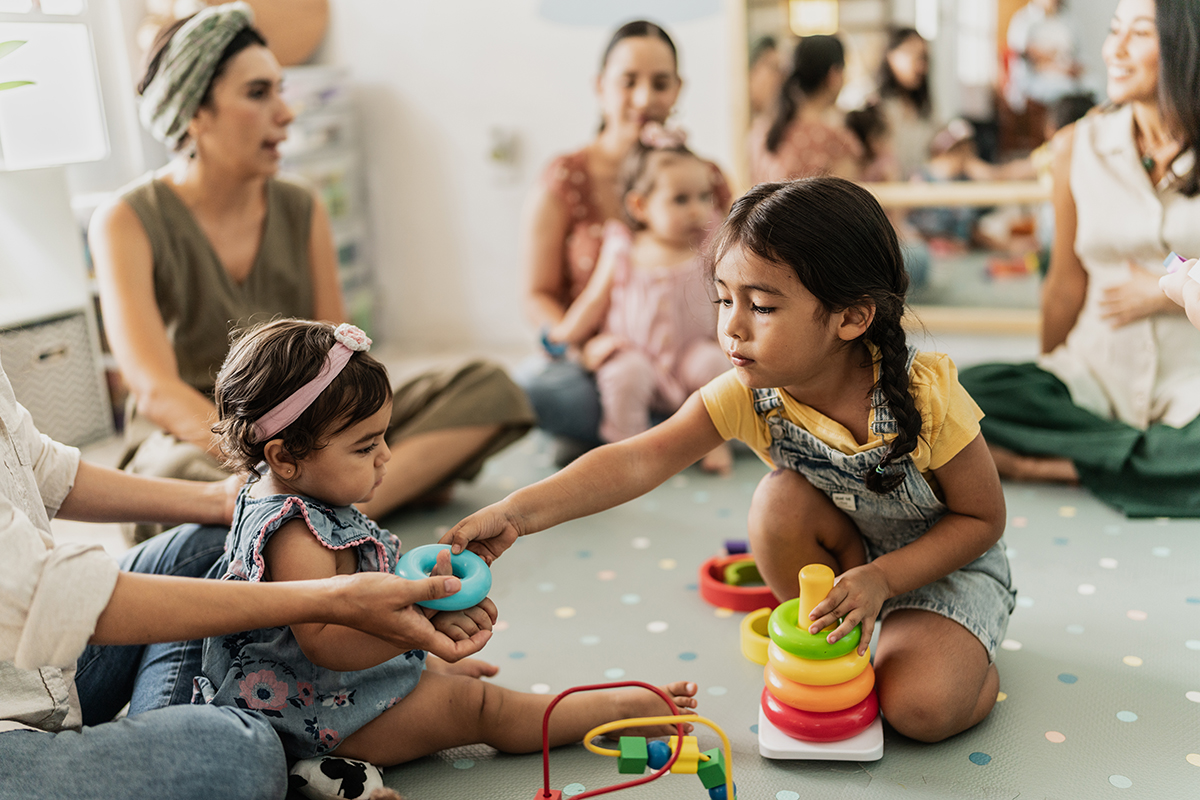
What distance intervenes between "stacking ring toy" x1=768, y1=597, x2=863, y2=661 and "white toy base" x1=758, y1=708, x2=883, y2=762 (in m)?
0.11

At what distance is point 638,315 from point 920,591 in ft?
3.70

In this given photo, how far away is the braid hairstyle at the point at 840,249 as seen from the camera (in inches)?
44.9

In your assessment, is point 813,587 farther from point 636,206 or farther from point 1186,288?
point 636,206

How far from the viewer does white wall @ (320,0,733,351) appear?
308cm

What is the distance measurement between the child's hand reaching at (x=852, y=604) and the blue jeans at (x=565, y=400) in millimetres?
1122

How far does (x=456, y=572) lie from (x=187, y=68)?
110 cm

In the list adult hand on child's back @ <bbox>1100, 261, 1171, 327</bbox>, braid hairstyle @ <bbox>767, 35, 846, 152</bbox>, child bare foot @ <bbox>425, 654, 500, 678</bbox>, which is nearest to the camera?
child bare foot @ <bbox>425, 654, 500, 678</bbox>

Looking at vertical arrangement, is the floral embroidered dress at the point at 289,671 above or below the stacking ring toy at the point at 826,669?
above

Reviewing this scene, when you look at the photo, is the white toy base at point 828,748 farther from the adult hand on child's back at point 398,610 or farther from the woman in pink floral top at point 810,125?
the woman in pink floral top at point 810,125

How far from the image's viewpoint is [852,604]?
116 cm

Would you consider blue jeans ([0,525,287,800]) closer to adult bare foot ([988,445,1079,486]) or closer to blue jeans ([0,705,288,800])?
blue jeans ([0,705,288,800])

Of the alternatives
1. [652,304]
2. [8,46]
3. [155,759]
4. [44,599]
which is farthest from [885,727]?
[8,46]

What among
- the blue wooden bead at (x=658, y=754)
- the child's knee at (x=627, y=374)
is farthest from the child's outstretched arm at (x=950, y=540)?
the child's knee at (x=627, y=374)

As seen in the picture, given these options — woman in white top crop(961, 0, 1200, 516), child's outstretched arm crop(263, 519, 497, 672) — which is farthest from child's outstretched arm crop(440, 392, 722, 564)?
woman in white top crop(961, 0, 1200, 516)
